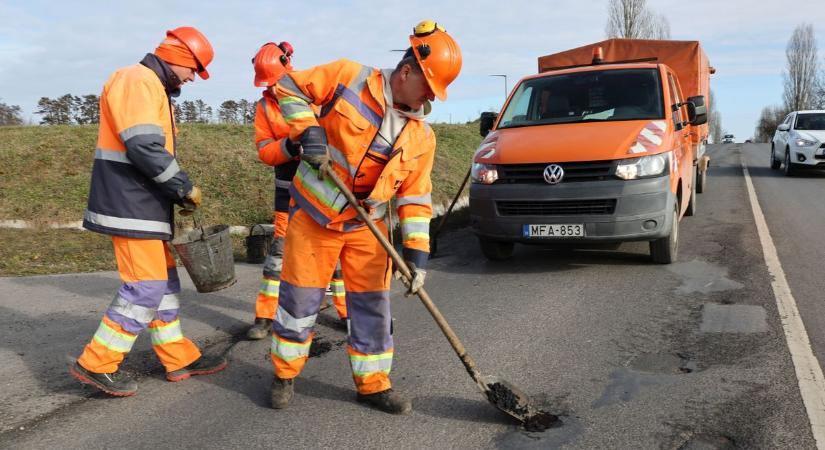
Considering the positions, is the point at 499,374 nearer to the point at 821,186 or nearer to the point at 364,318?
the point at 364,318

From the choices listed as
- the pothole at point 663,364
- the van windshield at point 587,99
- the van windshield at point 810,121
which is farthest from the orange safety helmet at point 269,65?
the van windshield at point 810,121

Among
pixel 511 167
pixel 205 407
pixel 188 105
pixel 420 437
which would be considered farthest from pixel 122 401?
pixel 188 105

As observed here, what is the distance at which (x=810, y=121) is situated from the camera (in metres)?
16.4

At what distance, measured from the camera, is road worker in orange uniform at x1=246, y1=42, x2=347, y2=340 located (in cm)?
445

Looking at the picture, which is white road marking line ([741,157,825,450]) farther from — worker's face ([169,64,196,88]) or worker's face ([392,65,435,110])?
worker's face ([169,64,196,88])

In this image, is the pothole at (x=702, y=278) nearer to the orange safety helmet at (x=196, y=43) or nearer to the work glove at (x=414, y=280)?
the work glove at (x=414, y=280)

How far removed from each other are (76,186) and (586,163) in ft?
25.3

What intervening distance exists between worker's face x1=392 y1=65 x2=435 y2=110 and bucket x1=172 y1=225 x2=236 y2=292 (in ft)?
5.80

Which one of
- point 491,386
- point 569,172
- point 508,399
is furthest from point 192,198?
point 569,172

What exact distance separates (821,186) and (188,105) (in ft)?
52.4

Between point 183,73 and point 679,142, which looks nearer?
point 183,73

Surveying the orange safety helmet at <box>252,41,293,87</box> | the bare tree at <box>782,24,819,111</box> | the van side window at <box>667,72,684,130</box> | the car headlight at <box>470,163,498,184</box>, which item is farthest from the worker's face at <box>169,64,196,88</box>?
the bare tree at <box>782,24,819,111</box>

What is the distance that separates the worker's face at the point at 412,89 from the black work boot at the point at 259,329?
2220mm

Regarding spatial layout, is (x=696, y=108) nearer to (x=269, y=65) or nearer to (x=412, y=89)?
(x=269, y=65)
